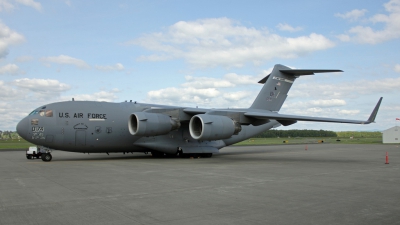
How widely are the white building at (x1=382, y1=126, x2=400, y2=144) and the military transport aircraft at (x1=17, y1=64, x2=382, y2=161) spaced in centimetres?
3420

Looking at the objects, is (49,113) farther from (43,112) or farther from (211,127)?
(211,127)

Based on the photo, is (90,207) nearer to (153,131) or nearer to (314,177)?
(314,177)

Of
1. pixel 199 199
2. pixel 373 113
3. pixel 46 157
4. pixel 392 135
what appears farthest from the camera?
pixel 392 135

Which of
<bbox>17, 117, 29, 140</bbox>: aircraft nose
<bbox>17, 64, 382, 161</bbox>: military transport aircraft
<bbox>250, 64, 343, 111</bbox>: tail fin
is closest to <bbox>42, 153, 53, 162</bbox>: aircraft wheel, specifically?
<bbox>17, 64, 382, 161</bbox>: military transport aircraft

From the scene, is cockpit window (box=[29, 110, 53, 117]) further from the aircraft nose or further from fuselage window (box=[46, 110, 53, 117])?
the aircraft nose

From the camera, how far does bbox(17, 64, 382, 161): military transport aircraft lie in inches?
667

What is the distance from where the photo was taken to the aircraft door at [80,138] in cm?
1734

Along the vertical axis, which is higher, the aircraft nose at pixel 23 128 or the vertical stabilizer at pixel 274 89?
the vertical stabilizer at pixel 274 89

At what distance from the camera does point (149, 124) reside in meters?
17.7

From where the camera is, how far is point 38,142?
54.7 ft

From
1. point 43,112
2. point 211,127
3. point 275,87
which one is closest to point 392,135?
point 275,87

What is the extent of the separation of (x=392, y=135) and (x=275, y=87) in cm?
3385

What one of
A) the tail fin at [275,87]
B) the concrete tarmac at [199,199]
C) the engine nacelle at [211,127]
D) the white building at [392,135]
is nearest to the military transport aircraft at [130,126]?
the engine nacelle at [211,127]

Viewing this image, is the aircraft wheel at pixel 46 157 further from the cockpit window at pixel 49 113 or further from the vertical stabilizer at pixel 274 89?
the vertical stabilizer at pixel 274 89
